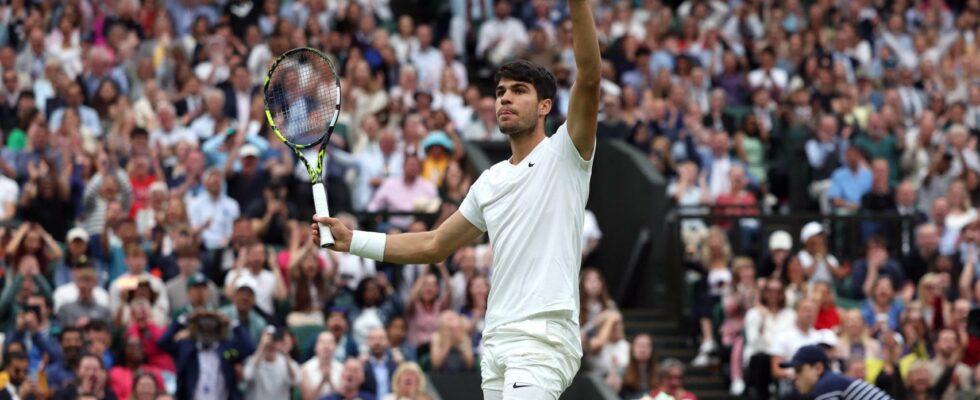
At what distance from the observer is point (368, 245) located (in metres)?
7.74

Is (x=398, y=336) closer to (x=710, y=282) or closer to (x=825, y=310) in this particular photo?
(x=710, y=282)

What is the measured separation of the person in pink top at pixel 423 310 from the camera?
51.6ft

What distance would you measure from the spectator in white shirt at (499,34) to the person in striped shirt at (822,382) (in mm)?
10725

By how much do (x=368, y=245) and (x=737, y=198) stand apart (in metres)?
11.8

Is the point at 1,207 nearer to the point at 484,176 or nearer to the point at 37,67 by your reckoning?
the point at 37,67

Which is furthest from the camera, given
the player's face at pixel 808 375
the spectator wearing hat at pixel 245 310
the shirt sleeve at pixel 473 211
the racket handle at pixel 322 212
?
the spectator wearing hat at pixel 245 310

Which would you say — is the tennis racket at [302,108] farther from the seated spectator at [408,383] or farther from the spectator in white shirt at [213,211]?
the spectator in white shirt at [213,211]

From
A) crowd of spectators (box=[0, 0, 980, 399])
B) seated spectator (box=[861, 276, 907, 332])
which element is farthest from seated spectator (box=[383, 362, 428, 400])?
seated spectator (box=[861, 276, 907, 332])

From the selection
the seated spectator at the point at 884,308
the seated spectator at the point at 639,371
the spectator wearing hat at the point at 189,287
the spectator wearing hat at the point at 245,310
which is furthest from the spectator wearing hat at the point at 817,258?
the spectator wearing hat at the point at 189,287

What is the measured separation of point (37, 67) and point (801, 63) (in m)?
9.43

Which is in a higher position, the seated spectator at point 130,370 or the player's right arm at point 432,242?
the player's right arm at point 432,242

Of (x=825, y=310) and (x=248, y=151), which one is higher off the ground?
(x=248, y=151)

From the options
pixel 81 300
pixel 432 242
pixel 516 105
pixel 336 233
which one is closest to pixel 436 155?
pixel 81 300

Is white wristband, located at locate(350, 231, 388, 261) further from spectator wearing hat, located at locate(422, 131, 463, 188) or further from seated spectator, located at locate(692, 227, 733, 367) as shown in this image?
spectator wearing hat, located at locate(422, 131, 463, 188)
